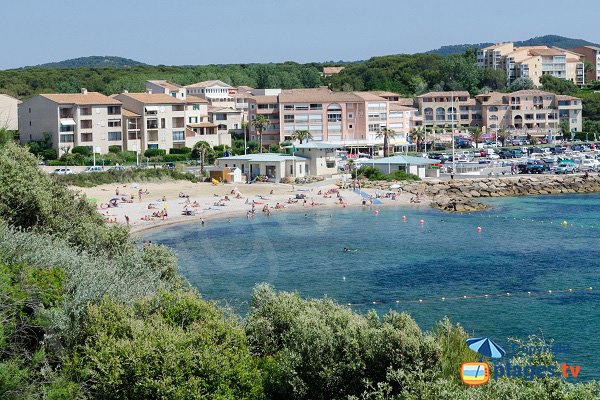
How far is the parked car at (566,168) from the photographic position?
214ft

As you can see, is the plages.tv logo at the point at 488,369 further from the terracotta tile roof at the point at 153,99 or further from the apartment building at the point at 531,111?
the apartment building at the point at 531,111

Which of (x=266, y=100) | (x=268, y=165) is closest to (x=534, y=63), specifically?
(x=266, y=100)

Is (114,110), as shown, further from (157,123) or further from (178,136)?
(178,136)

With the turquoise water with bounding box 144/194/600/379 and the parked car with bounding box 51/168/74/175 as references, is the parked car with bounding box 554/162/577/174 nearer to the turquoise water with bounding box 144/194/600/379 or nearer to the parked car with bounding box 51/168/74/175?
the turquoise water with bounding box 144/194/600/379

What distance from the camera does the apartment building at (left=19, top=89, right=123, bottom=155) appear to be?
210 ft

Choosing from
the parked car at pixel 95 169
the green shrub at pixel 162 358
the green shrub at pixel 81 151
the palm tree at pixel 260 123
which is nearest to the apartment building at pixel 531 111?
the palm tree at pixel 260 123

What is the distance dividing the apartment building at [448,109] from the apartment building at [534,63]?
1964 cm

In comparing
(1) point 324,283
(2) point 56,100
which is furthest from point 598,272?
(2) point 56,100

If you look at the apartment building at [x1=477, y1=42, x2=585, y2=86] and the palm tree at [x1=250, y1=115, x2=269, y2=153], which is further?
the apartment building at [x1=477, y1=42, x2=585, y2=86]

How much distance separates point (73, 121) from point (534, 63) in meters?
66.0

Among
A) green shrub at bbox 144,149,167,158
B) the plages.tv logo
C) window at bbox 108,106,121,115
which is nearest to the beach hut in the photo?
green shrub at bbox 144,149,167,158

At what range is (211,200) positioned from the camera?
50.3 meters

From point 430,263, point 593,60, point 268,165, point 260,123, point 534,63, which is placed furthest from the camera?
point 593,60

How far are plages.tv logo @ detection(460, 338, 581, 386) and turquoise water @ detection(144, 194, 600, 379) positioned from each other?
1.10 metres
